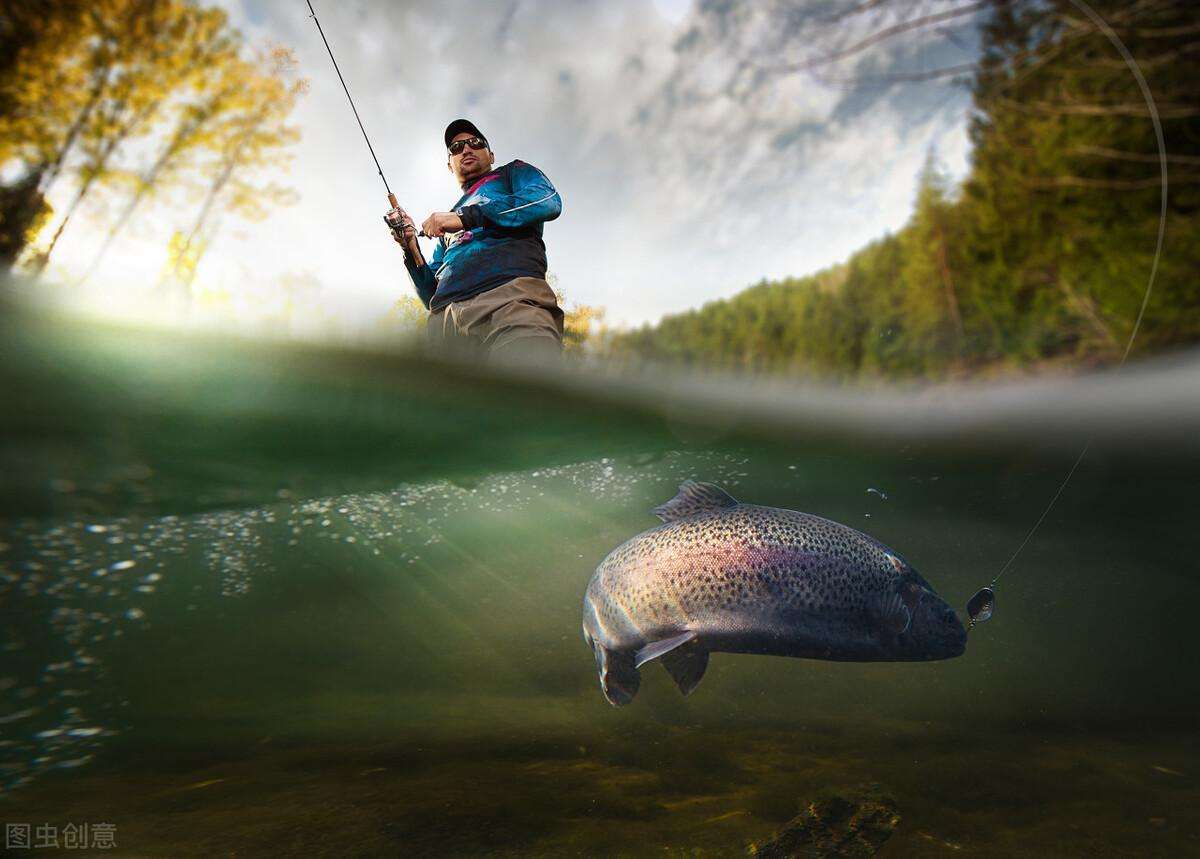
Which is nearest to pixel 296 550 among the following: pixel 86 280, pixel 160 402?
pixel 160 402

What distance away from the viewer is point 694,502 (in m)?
1.77

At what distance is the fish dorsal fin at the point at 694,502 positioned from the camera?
1.74m

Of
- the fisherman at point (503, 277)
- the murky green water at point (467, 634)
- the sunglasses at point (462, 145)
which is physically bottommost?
the murky green water at point (467, 634)

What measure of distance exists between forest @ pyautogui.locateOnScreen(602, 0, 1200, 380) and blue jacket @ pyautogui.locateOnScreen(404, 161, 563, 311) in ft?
7.13

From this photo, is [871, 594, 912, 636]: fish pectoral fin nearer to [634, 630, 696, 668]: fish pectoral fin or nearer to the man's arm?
[634, 630, 696, 668]: fish pectoral fin

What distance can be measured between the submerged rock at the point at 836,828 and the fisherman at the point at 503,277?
2.46 meters

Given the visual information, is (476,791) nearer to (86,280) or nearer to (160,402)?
(86,280)

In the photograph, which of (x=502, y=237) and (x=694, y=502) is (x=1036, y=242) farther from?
(x=694, y=502)

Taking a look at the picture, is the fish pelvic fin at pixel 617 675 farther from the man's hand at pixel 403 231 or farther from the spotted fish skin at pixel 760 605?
the man's hand at pixel 403 231

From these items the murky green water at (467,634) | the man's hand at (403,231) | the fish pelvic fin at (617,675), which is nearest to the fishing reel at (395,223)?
the man's hand at (403,231)

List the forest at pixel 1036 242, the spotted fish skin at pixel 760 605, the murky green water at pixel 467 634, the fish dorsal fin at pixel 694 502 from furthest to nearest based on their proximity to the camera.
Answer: the forest at pixel 1036 242 → the murky green water at pixel 467 634 → the fish dorsal fin at pixel 694 502 → the spotted fish skin at pixel 760 605

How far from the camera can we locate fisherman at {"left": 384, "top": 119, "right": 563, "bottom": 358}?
308 centimetres

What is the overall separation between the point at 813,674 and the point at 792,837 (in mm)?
2539

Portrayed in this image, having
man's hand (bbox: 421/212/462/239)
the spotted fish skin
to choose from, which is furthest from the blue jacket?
the spotted fish skin
